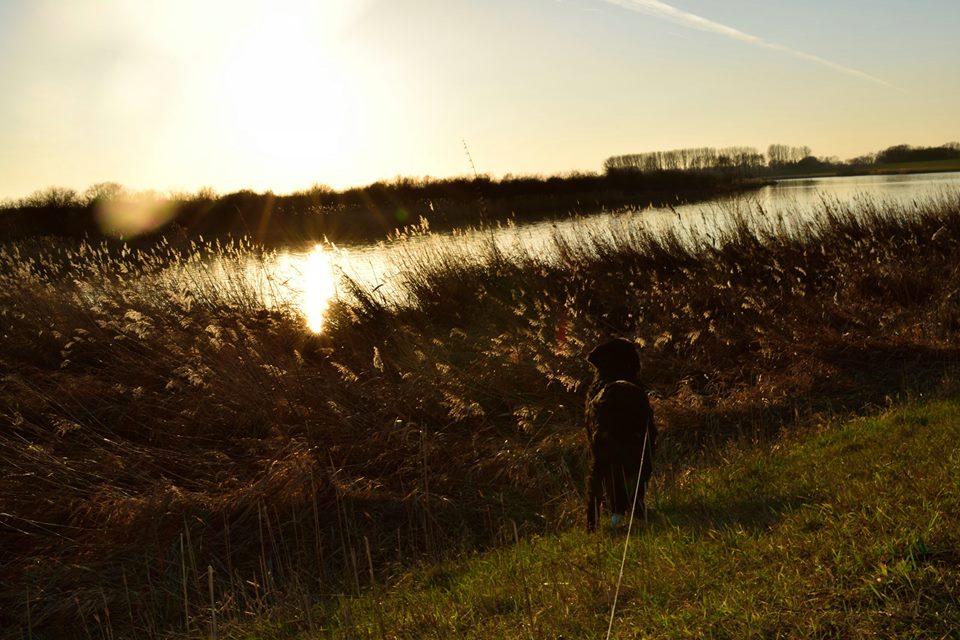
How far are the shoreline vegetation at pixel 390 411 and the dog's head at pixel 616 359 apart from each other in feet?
2.94

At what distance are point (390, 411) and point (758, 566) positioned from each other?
4866mm

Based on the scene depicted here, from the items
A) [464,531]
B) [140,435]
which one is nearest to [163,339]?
[140,435]

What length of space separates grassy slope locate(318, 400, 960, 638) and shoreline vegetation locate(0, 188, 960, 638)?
5cm

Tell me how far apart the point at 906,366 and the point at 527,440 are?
13.1ft

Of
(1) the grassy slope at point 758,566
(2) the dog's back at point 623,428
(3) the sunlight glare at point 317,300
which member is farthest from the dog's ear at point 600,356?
(3) the sunlight glare at point 317,300

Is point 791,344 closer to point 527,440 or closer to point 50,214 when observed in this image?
point 527,440

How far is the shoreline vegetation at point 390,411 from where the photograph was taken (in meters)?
4.95

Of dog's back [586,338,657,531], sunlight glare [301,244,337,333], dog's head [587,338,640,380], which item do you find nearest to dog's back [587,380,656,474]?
dog's back [586,338,657,531]

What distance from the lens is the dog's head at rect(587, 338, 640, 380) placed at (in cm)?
470

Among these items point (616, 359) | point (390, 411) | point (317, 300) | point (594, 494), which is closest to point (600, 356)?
point (616, 359)

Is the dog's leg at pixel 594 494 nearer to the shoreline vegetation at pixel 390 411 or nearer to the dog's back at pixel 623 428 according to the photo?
the dog's back at pixel 623 428

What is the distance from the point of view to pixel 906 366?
7379 mm

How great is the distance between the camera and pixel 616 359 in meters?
4.72

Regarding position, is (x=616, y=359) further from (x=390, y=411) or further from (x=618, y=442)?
(x=390, y=411)
